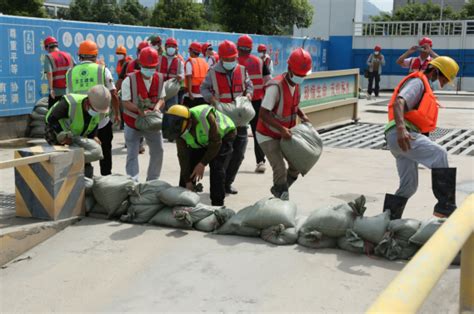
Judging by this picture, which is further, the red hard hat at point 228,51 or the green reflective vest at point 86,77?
the green reflective vest at point 86,77

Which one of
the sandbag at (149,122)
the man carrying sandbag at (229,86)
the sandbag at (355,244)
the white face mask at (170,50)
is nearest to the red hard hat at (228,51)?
the man carrying sandbag at (229,86)

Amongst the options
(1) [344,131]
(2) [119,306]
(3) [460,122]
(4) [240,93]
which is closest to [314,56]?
(3) [460,122]

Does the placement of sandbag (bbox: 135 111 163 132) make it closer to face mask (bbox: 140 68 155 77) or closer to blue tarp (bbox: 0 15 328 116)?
face mask (bbox: 140 68 155 77)

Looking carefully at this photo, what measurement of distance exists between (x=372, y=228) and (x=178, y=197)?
5.35ft

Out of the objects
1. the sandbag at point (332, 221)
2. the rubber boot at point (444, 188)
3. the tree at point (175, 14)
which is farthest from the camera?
the tree at point (175, 14)

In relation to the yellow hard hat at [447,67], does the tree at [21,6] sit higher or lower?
higher

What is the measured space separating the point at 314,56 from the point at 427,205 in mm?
20374

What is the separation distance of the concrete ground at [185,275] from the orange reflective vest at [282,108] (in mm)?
1120

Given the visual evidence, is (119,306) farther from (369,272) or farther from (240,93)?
(240,93)

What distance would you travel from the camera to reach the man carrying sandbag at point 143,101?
20.3 ft

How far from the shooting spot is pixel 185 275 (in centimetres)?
410

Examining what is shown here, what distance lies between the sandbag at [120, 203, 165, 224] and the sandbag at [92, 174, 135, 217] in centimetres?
10

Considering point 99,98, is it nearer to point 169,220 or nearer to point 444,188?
point 169,220

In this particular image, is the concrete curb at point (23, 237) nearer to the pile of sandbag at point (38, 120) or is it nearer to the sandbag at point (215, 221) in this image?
the sandbag at point (215, 221)
